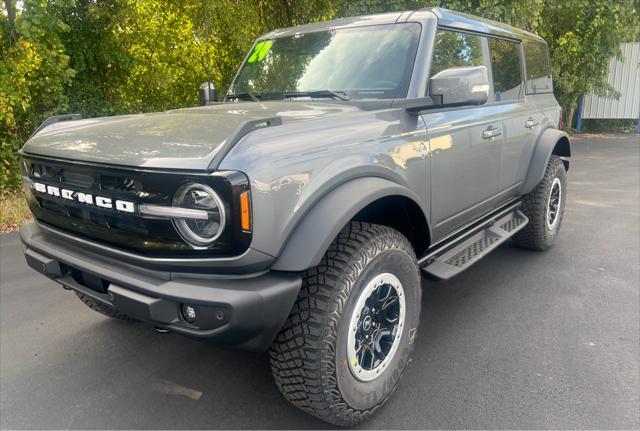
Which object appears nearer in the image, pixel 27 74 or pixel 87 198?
pixel 87 198

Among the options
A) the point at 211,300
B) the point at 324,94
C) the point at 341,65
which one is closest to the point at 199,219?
the point at 211,300

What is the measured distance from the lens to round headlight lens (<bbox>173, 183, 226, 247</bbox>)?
1806 mm

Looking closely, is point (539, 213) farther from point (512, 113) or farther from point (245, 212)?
point (245, 212)

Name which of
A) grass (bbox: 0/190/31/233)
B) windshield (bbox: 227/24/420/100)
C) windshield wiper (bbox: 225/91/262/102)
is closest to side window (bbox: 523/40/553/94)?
windshield (bbox: 227/24/420/100)

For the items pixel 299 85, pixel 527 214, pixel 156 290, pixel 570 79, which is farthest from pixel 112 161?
pixel 570 79

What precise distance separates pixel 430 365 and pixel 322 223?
129 centimetres

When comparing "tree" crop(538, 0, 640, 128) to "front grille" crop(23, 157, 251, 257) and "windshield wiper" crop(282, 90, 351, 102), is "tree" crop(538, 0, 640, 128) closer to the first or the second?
"windshield wiper" crop(282, 90, 351, 102)

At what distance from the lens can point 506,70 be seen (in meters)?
3.92

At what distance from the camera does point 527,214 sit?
4441 millimetres

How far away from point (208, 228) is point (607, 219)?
532 cm

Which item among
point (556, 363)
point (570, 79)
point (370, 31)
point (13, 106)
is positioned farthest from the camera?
point (570, 79)

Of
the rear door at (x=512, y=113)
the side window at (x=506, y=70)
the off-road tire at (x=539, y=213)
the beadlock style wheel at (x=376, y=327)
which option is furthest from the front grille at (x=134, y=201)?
the off-road tire at (x=539, y=213)

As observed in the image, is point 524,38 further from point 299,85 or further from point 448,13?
point 299,85

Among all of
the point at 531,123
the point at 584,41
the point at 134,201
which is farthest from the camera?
the point at 584,41
